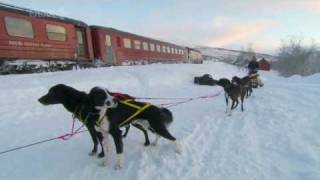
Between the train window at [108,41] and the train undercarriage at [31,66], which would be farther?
the train window at [108,41]

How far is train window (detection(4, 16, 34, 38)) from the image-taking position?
49.3ft

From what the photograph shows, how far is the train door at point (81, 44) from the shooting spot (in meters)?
20.5

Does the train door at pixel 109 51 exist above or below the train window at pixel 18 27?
below

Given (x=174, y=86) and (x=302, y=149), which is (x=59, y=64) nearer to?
(x=174, y=86)

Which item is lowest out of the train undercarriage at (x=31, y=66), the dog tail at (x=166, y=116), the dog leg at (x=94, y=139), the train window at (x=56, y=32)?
the dog leg at (x=94, y=139)

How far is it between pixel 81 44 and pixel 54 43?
124 inches

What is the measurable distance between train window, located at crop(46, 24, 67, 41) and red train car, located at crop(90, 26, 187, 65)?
11.4 feet

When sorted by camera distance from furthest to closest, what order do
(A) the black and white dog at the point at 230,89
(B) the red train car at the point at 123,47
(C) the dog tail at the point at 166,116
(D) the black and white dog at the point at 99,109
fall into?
(B) the red train car at the point at 123,47, (A) the black and white dog at the point at 230,89, (C) the dog tail at the point at 166,116, (D) the black and white dog at the point at 99,109

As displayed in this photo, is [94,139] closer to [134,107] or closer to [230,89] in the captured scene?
[134,107]

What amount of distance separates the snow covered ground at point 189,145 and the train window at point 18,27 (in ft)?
12.0

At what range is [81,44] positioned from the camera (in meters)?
Result: 20.9

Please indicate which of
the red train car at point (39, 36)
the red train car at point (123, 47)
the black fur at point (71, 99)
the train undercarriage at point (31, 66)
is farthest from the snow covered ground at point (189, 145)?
the red train car at point (123, 47)

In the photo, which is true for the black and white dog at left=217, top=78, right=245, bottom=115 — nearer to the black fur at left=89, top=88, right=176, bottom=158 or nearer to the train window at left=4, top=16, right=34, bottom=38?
the black fur at left=89, top=88, right=176, bottom=158

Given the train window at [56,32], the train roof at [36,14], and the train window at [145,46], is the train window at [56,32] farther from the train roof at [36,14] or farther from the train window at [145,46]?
the train window at [145,46]
